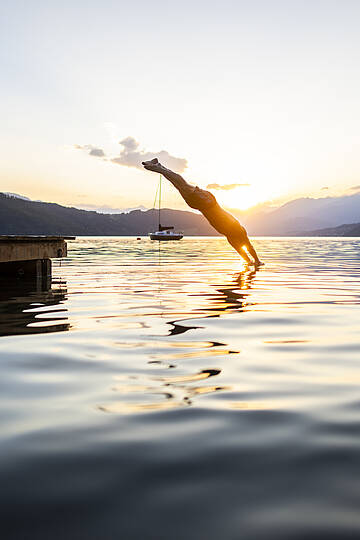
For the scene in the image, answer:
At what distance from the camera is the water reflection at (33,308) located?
886 centimetres

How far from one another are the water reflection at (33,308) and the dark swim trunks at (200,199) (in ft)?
23.5

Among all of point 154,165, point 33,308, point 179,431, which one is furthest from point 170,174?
point 179,431

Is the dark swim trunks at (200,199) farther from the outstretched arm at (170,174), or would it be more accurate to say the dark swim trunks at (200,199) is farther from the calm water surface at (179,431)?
the calm water surface at (179,431)

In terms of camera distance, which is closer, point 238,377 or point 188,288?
point 238,377

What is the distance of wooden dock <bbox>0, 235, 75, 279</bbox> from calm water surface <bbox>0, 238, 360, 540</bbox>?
6.53 m

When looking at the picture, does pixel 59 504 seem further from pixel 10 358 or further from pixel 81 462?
pixel 10 358

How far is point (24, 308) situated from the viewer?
11.4 m

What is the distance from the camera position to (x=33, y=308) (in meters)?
11.4

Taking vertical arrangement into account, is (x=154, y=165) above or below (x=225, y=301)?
above

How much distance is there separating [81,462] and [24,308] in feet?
28.4

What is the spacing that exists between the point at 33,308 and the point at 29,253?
5.49 metres

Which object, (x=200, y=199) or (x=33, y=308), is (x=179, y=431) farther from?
(x=200, y=199)

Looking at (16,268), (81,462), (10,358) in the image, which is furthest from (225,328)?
(16,268)

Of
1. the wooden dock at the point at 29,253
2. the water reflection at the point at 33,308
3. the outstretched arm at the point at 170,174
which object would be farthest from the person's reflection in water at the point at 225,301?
the wooden dock at the point at 29,253
